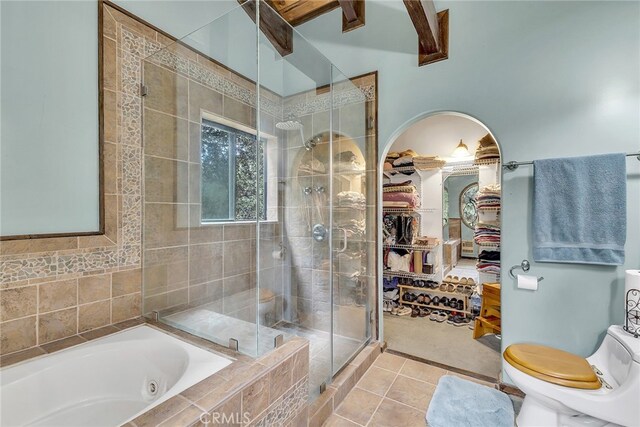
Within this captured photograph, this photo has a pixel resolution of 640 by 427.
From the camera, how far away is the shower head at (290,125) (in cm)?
209

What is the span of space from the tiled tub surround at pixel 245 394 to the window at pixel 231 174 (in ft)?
2.82

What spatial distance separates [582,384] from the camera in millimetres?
1317

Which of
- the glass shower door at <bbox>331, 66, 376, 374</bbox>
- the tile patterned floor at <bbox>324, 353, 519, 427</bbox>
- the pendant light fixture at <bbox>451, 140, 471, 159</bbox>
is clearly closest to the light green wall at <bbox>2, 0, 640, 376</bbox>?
the glass shower door at <bbox>331, 66, 376, 374</bbox>

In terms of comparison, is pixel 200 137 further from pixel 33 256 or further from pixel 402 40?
pixel 402 40

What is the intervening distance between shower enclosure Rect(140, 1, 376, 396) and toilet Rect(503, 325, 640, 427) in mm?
1115

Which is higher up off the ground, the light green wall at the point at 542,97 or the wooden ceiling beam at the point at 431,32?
the wooden ceiling beam at the point at 431,32

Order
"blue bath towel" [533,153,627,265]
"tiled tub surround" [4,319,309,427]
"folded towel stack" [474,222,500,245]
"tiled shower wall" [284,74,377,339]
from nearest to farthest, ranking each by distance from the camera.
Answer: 1. "tiled tub surround" [4,319,309,427]
2. "blue bath towel" [533,153,627,265]
3. "tiled shower wall" [284,74,377,339]
4. "folded towel stack" [474,222,500,245]

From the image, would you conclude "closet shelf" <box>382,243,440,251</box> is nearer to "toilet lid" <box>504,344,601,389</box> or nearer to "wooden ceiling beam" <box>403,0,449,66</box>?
"toilet lid" <box>504,344,601,389</box>

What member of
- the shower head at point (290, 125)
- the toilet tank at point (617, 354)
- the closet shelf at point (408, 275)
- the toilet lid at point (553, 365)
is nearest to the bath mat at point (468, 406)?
the toilet lid at point (553, 365)

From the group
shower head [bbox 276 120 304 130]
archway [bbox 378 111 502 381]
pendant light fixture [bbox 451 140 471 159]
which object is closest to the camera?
shower head [bbox 276 120 304 130]

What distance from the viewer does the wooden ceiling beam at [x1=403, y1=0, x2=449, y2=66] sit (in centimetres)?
179

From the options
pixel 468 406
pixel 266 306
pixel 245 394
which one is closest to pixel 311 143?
pixel 266 306

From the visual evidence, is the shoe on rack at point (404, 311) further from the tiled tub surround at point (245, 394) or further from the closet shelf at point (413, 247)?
the tiled tub surround at point (245, 394)

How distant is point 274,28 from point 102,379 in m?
2.39
